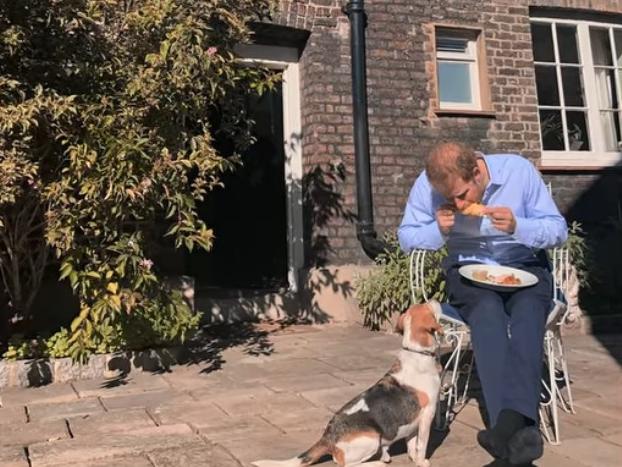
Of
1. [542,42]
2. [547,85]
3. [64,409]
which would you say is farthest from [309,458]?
[542,42]

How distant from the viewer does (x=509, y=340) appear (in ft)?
9.34

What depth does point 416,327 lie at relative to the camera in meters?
2.82

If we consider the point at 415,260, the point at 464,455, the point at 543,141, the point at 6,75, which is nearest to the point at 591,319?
the point at 543,141

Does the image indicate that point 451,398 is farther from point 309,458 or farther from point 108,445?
point 108,445

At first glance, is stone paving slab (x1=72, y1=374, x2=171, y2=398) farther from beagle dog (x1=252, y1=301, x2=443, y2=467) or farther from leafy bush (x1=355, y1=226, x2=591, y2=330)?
leafy bush (x1=355, y1=226, x2=591, y2=330)

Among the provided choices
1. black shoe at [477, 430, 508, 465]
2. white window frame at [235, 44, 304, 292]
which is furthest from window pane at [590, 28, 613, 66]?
black shoe at [477, 430, 508, 465]

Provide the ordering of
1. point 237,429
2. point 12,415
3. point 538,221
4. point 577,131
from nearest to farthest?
point 538,221, point 237,429, point 12,415, point 577,131

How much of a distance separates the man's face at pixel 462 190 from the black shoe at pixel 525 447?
958mm

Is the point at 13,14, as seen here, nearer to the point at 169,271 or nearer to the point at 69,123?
the point at 69,123

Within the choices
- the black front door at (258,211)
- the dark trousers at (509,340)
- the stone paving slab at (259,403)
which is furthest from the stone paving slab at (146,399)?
the black front door at (258,211)

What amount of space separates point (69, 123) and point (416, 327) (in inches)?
111

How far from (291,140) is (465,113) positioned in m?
2.07

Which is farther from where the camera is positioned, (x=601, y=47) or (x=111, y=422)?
(x=601, y=47)

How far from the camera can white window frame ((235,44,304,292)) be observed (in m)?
7.39
